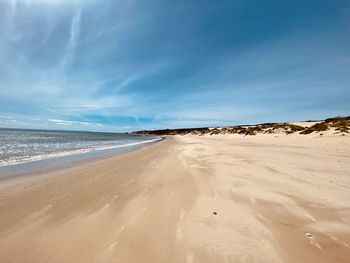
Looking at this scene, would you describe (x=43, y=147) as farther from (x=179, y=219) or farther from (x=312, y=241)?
(x=312, y=241)

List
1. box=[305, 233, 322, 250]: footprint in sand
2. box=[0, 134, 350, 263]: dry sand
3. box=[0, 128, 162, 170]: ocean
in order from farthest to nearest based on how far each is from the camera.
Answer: box=[0, 128, 162, 170]: ocean
box=[305, 233, 322, 250]: footprint in sand
box=[0, 134, 350, 263]: dry sand

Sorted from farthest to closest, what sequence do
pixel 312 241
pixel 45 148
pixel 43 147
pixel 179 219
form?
pixel 43 147, pixel 45 148, pixel 179 219, pixel 312 241

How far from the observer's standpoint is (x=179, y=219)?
4078 millimetres

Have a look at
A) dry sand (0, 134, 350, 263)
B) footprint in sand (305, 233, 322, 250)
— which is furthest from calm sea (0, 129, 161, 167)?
footprint in sand (305, 233, 322, 250)

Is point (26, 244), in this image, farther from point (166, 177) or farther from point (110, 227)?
point (166, 177)

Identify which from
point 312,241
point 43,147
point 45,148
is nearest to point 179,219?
point 312,241

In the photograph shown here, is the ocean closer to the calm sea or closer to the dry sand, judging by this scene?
the calm sea

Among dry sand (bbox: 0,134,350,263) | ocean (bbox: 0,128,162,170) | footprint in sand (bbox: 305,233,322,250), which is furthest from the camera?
ocean (bbox: 0,128,162,170)

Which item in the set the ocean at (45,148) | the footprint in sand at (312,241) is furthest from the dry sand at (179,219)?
the ocean at (45,148)

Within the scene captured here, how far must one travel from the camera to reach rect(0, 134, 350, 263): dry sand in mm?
2988

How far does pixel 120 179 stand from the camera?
7.54m

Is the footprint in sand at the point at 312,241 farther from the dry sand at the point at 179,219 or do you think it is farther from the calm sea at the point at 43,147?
Result: the calm sea at the point at 43,147

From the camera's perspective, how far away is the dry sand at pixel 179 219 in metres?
2.99

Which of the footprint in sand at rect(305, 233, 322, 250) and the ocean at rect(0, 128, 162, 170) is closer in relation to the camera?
the footprint in sand at rect(305, 233, 322, 250)
